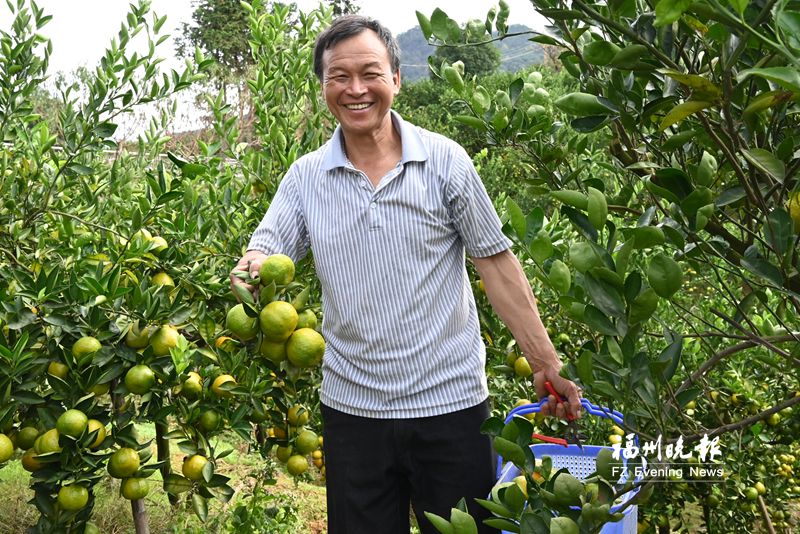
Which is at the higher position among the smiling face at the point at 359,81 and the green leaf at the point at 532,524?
the smiling face at the point at 359,81

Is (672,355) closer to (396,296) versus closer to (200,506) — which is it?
Result: (396,296)

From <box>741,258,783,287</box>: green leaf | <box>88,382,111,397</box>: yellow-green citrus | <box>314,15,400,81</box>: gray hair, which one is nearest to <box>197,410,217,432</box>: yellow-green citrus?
<box>88,382,111,397</box>: yellow-green citrus

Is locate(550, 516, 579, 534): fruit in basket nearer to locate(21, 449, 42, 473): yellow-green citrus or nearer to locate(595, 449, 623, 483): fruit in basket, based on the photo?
locate(595, 449, 623, 483): fruit in basket

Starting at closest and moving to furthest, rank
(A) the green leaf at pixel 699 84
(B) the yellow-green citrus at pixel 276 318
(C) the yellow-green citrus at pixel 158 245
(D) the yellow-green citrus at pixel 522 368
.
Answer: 1. (A) the green leaf at pixel 699 84
2. (B) the yellow-green citrus at pixel 276 318
3. (C) the yellow-green citrus at pixel 158 245
4. (D) the yellow-green citrus at pixel 522 368

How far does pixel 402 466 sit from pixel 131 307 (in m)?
0.83

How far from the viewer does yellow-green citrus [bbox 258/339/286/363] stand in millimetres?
2053

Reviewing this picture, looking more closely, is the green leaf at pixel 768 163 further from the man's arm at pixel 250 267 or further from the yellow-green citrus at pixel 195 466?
the yellow-green citrus at pixel 195 466

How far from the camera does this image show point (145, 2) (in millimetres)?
2633

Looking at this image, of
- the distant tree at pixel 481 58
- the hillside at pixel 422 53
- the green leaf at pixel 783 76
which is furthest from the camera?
the hillside at pixel 422 53

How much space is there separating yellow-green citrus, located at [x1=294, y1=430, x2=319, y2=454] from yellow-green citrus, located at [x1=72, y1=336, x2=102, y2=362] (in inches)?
29.3

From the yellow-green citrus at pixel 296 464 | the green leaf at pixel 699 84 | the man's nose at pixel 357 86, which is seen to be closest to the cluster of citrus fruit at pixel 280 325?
the man's nose at pixel 357 86

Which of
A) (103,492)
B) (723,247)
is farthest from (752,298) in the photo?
(103,492)

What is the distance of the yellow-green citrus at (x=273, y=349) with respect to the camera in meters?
2.05

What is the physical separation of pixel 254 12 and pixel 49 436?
1.74 m
